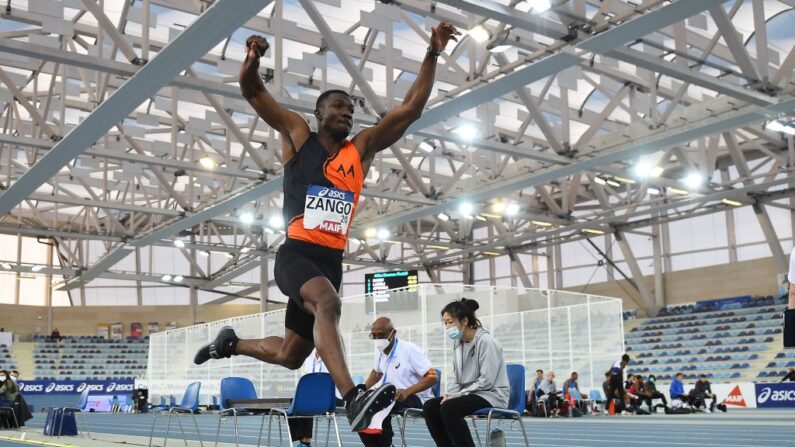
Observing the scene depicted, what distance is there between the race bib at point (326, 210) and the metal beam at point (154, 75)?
696 centimetres

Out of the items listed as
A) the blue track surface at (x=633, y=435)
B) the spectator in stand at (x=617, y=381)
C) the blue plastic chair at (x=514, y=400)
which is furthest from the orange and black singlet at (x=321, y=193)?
the spectator in stand at (x=617, y=381)

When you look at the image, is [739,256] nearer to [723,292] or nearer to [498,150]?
[723,292]

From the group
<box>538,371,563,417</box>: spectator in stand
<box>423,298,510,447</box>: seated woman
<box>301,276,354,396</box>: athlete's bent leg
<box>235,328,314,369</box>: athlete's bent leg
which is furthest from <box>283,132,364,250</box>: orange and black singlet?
<box>538,371,563,417</box>: spectator in stand

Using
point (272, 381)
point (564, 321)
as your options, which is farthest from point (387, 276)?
point (564, 321)

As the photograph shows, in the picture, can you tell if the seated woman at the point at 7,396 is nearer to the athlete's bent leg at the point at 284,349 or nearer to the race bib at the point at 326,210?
the athlete's bent leg at the point at 284,349

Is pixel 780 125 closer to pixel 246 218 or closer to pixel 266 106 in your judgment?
pixel 266 106

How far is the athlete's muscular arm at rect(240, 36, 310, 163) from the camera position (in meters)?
4.36

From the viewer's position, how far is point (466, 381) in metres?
6.70

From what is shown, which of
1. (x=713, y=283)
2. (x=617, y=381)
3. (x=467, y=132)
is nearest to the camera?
(x=467, y=132)

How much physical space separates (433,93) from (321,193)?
62.0ft

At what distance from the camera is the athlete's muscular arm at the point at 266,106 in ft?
14.3

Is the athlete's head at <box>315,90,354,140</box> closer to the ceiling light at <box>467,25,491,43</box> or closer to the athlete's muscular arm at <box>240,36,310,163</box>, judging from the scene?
the athlete's muscular arm at <box>240,36,310,163</box>

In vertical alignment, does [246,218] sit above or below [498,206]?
below

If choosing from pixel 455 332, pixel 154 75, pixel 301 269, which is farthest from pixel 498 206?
pixel 301 269
